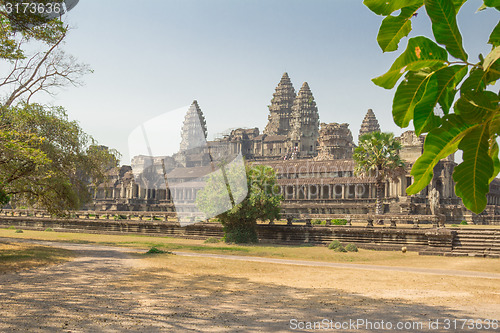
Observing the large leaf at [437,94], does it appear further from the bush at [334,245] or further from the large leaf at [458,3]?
the bush at [334,245]

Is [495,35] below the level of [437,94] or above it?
above

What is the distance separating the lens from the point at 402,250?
85.4 ft

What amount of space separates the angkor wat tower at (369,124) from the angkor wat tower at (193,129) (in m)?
51.5

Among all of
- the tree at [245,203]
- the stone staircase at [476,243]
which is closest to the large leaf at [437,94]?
the stone staircase at [476,243]

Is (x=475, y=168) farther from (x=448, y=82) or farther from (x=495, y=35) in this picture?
(x=495, y=35)

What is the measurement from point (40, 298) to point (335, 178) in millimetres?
61052

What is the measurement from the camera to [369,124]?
415 feet

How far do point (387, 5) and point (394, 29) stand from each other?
0.15 meters

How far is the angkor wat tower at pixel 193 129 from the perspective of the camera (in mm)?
133375

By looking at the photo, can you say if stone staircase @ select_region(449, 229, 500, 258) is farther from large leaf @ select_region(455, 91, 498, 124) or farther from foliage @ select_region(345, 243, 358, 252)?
large leaf @ select_region(455, 91, 498, 124)

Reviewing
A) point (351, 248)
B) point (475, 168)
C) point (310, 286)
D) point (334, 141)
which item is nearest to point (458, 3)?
point (475, 168)

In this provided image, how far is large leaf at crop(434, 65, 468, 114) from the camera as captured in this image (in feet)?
7.50

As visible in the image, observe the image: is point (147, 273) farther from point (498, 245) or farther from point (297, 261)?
point (498, 245)

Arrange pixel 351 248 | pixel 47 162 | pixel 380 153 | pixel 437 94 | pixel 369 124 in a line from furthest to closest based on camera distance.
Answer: pixel 369 124 → pixel 380 153 → pixel 351 248 → pixel 47 162 → pixel 437 94
